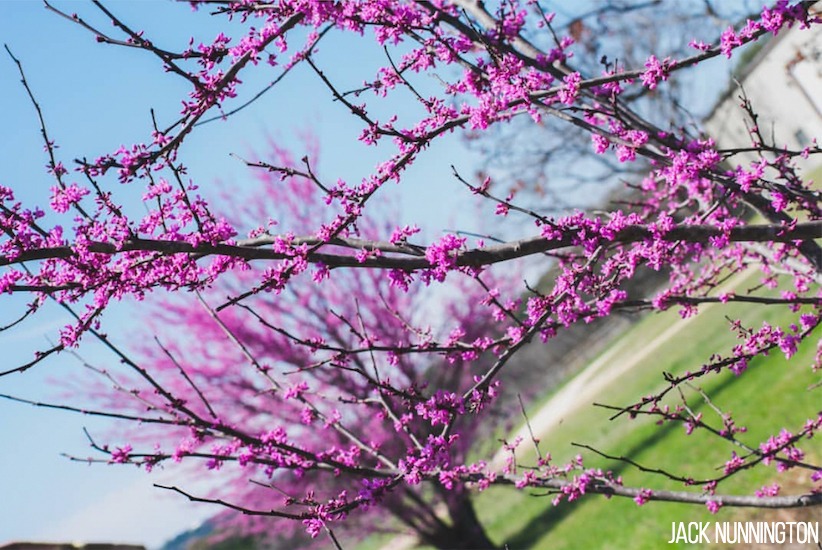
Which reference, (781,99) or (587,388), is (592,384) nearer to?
(587,388)

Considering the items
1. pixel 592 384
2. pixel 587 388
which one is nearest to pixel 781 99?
pixel 592 384

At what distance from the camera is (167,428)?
11562mm

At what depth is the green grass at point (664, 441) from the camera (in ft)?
25.8

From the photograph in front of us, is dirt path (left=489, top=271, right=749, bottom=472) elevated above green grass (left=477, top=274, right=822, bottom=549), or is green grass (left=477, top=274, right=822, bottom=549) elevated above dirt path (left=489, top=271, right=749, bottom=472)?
dirt path (left=489, top=271, right=749, bottom=472)

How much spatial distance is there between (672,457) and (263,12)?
894 cm

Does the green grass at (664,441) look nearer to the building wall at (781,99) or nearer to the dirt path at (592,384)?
the dirt path at (592,384)

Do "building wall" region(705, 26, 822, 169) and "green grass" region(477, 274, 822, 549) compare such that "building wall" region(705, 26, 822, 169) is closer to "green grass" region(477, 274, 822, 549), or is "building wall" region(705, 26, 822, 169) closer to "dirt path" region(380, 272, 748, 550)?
"dirt path" region(380, 272, 748, 550)

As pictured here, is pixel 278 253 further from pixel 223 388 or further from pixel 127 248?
pixel 223 388

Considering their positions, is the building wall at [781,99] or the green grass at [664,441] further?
the building wall at [781,99]

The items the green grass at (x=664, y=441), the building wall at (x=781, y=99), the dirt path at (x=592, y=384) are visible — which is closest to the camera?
the green grass at (x=664, y=441)

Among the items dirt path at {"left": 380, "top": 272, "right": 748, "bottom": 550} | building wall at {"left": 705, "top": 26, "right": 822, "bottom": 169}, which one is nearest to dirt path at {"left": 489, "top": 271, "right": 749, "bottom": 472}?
dirt path at {"left": 380, "top": 272, "right": 748, "bottom": 550}

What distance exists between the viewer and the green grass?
7.85m

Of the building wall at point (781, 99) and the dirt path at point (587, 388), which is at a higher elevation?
the building wall at point (781, 99)

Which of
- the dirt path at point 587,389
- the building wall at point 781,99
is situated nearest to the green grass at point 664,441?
the dirt path at point 587,389
